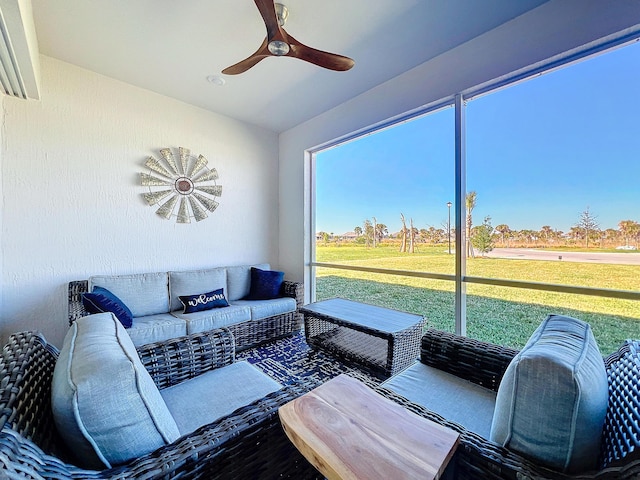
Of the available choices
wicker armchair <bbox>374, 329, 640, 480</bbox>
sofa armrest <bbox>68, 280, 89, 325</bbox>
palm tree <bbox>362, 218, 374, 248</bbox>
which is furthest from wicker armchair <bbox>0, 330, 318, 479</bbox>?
palm tree <bbox>362, 218, 374, 248</bbox>

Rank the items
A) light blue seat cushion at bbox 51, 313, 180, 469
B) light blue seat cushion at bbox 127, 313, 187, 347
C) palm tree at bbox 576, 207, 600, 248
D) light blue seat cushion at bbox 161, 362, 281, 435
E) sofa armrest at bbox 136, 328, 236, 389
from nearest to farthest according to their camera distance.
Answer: light blue seat cushion at bbox 51, 313, 180, 469 < light blue seat cushion at bbox 161, 362, 281, 435 < sofa armrest at bbox 136, 328, 236, 389 < palm tree at bbox 576, 207, 600, 248 < light blue seat cushion at bbox 127, 313, 187, 347

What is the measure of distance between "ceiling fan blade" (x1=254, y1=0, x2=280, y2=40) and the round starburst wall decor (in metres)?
2.11

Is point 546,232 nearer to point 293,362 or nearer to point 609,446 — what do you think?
point 609,446

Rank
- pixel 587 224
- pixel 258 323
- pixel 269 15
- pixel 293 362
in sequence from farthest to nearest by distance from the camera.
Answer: pixel 258 323
pixel 293 362
pixel 587 224
pixel 269 15

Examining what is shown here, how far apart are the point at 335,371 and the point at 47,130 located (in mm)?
3587

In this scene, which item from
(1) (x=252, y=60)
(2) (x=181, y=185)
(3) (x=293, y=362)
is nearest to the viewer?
(1) (x=252, y=60)

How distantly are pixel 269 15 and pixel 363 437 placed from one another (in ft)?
7.29

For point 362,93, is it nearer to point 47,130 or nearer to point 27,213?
point 47,130

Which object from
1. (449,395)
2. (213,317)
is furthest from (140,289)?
(449,395)

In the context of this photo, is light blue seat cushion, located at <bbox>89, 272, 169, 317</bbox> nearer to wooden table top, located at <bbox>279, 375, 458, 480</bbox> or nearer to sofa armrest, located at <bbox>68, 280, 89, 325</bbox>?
sofa armrest, located at <bbox>68, 280, 89, 325</bbox>

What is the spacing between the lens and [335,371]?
242cm

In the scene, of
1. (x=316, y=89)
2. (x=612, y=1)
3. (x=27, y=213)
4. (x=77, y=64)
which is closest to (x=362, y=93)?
(x=316, y=89)

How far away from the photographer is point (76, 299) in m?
2.48

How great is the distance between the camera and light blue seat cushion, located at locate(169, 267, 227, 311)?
3008 millimetres
